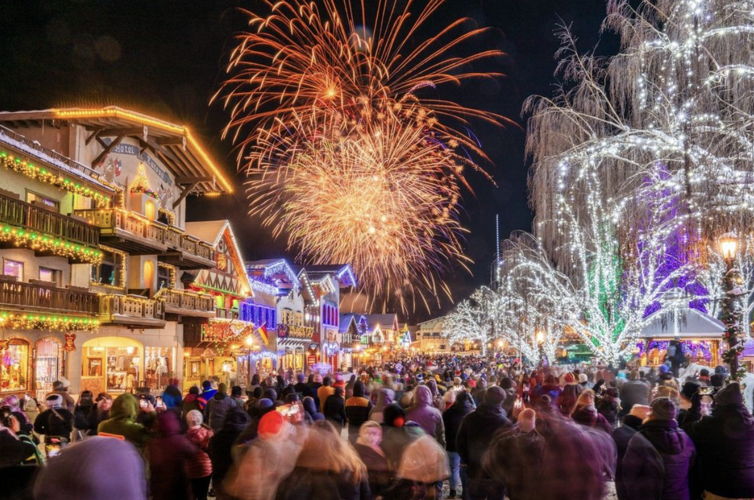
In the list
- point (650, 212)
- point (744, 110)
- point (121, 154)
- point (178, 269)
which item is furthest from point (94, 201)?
point (744, 110)

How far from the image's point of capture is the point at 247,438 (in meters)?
7.94

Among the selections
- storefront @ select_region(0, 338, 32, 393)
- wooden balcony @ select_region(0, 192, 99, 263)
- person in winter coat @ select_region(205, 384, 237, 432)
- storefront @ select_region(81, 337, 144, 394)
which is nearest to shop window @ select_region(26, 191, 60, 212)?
wooden balcony @ select_region(0, 192, 99, 263)

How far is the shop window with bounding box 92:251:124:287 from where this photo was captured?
24266 mm

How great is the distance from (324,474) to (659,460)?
3.03 m

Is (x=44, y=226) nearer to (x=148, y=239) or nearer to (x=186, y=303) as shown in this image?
(x=148, y=239)

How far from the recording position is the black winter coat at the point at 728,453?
21.4 feet

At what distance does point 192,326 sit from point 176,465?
2440 centimetres

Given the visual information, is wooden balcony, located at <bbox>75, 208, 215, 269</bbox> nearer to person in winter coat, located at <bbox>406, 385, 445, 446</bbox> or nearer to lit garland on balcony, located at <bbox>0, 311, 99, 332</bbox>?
lit garland on balcony, located at <bbox>0, 311, 99, 332</bbox>

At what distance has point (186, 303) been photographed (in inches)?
1115

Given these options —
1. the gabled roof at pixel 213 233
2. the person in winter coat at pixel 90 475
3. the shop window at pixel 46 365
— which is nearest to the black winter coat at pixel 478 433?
the person in winter coat at pixel 90 475

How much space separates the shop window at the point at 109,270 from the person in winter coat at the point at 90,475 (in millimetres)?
21491

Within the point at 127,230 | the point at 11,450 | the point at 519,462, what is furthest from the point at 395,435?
the point at 127,230

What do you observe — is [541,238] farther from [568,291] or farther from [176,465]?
[176,465]

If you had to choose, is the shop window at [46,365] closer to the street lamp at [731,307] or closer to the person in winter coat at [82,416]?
the person in winter coat at [82,416]
